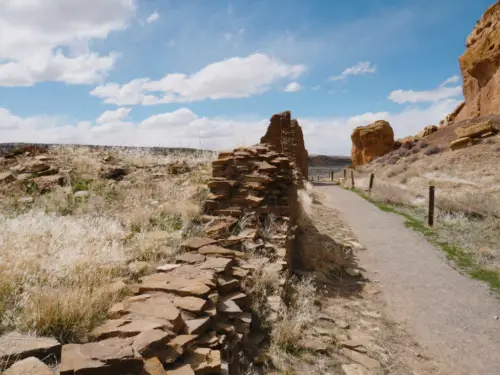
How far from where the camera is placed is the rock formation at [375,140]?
4341 cm

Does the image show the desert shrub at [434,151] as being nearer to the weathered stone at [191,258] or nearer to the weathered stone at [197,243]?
the weathered stone at [197,243]

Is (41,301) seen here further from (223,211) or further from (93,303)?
(223,211)

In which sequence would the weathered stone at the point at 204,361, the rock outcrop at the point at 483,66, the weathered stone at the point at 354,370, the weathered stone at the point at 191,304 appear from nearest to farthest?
the weathered stone at the point at 204,361
the weathered stone at the point at 191,304
the weathered stone at the point at 354,370
the rock outcrop at the point at 483,66

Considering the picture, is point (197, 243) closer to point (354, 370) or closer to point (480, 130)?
point (354, 370)

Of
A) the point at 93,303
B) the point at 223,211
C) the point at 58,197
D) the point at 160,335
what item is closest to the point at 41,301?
the point at 93,303

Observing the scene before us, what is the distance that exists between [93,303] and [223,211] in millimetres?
3823

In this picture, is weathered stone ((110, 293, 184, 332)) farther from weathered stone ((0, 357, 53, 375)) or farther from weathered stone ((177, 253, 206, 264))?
weathered stone ((177, 253, 206, 264))

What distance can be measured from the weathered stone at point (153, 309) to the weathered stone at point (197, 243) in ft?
5.47

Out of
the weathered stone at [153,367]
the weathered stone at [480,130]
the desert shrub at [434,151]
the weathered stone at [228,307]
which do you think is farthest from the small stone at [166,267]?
the desert shrub at [434,151]

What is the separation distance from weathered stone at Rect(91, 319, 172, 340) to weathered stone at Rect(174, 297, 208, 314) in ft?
1.42

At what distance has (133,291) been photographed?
355cm

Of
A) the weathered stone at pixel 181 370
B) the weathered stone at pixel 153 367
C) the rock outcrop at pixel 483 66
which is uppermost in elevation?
the rock outcrop at pixel 483 66

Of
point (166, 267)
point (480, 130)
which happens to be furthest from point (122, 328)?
point (480, 130)

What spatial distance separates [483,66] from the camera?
118 feet
